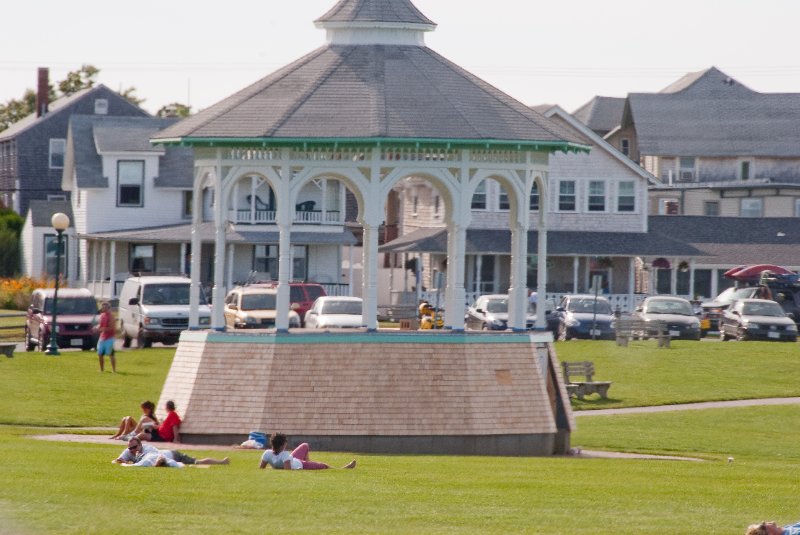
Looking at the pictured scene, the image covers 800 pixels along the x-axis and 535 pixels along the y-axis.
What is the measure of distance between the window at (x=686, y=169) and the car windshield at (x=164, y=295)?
41.9m

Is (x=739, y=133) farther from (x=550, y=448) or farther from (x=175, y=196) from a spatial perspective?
(x=550, y=448)

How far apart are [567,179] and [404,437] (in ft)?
138

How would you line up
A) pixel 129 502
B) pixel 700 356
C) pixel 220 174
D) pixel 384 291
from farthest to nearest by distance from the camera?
pixel 384 291 < pixel 700 356 < pixel 220 174 < pixel 129 502

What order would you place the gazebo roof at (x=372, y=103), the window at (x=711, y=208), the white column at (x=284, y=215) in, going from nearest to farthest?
the gazebo roof at (x=372, y=103), the white column at (x=284, y=215), the window at (x=711, y=208)

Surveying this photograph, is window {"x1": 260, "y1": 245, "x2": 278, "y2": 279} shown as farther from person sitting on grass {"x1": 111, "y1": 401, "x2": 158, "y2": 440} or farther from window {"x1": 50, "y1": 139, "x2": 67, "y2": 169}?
person sitting on grass {"x1": 111, "y1": 401, "x2": 158, "y2": 440}

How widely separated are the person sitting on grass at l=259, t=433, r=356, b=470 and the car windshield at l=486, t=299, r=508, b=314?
2751cm

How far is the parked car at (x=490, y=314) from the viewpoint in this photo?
48.8 metres

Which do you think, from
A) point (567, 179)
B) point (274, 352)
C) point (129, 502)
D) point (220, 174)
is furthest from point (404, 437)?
point (567, 179)

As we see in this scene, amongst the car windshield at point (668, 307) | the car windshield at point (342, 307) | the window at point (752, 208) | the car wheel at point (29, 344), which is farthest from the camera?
the window at point (752, 208)

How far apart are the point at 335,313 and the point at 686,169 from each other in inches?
1595

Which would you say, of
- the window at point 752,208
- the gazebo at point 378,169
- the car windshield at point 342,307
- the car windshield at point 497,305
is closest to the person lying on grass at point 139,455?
the gazebo at point 378,169

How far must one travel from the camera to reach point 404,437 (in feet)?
86.6

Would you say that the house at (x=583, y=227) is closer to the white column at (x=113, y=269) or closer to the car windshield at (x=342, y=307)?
the white column at (x=113, y=269)

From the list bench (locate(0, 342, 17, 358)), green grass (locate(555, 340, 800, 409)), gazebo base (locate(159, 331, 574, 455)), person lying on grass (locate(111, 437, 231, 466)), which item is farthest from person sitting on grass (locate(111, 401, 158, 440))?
bench (locate(0, 342, 17, 358))
